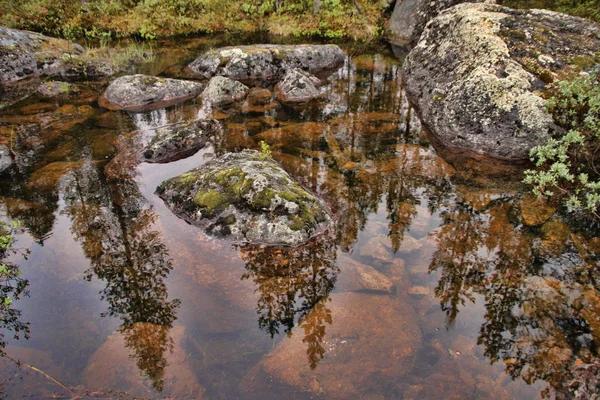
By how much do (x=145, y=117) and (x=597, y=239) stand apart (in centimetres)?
1050

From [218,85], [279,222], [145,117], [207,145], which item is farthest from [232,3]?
[279,222]

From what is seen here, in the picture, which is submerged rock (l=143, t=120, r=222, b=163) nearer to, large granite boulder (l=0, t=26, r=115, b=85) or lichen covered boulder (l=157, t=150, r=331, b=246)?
lichen covered boulder (l=157, t=150, r=331, b=246)

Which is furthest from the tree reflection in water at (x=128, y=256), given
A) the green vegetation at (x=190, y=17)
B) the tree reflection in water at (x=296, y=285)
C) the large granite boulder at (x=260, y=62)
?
the green vegetation at (x=190, y=17)

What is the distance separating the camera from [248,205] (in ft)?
20.2

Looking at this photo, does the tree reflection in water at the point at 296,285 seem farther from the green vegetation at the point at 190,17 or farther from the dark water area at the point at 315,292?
the green vegetation at the point at 190,17

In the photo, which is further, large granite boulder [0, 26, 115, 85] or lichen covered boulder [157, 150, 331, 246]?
large granite boulder [0, 26, 115, 85]

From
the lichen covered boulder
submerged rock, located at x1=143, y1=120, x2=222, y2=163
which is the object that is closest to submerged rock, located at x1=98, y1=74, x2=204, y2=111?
submerged rock, located at x1=143, y1=120, x2=222, y2=163

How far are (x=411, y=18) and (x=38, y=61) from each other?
16.8 m

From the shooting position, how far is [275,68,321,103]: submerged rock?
11945 mm

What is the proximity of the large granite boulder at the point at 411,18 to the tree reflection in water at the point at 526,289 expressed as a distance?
1509cm

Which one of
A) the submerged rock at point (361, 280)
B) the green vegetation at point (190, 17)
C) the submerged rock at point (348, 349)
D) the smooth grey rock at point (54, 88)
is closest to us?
the submerged rock at point (348, 349)

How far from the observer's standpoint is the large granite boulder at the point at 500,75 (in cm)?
785

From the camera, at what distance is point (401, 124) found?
393 inches

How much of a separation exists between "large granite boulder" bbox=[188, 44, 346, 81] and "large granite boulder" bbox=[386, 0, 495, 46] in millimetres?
6243
